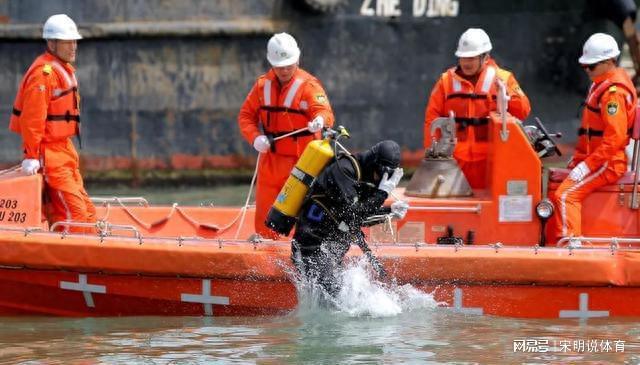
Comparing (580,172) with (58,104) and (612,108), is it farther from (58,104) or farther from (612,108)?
(58,104)

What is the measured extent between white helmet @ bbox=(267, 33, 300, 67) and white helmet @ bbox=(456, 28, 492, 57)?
1.02 m

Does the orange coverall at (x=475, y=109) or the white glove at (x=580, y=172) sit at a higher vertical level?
the orange coverall at (x=475, y=109)

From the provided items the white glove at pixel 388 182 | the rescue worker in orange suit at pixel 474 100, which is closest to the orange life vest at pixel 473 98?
the rescue worker in orange suit at pixel 474 100

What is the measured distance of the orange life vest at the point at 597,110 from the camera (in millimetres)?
7568

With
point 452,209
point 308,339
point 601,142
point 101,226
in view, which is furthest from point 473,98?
point 101,226

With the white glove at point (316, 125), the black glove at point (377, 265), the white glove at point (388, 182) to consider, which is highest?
the white glove at point (316, 125)

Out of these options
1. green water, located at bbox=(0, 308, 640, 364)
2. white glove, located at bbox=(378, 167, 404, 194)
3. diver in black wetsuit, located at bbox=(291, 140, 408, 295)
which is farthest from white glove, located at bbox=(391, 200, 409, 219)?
green water, located at bbox=(0, 308, 640, 364)

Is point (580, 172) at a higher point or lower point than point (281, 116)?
lower

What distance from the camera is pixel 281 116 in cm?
802

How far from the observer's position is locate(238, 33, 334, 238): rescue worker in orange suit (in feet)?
25.9

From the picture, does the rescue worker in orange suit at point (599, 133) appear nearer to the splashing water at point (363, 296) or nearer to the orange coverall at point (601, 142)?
the orange coverall at point (601, 142)

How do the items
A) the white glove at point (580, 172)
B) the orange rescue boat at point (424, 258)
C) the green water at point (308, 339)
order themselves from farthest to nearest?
1. the white glove at point (580, 172)
2. the orange rescue boat at point (424, 258)
3. the green water at point (308, 339)

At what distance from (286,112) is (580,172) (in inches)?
69.9

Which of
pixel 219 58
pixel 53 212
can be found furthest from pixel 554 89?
pixel 53 212
